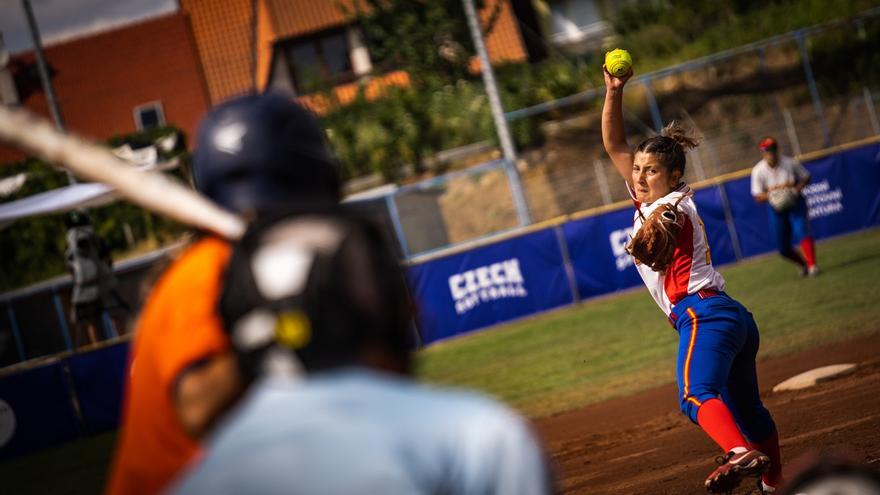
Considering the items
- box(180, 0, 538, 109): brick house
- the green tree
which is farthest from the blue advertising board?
box(180, 0, 538, 109): brick house

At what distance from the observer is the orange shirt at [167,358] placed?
2.05 meters

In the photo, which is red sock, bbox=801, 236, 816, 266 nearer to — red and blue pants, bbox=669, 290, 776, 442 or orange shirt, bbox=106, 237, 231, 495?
red and blue pants, bbox=669, 290, 776, 442

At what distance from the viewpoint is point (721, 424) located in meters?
5.23

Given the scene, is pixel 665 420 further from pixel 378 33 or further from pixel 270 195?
pixel 378 33

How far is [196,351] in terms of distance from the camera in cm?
202

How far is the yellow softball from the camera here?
565 centimetres

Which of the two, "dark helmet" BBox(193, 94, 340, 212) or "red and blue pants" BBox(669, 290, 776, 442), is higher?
"dark helmet" BBox(193, 94, 340, 212)

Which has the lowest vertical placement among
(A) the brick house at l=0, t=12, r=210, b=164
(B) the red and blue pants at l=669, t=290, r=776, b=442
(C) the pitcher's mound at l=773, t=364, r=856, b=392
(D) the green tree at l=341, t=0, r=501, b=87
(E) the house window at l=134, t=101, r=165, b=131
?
(C) the pitcher's mound at l=773, t=364, r=856, b=392

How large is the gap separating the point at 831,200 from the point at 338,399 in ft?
66.5

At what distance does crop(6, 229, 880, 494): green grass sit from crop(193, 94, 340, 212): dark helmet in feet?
29.5

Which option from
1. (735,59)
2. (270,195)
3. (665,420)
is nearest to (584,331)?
(665,420)

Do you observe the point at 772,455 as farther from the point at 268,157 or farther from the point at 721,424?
the point at 268,157

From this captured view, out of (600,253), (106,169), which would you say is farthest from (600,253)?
(106,169)

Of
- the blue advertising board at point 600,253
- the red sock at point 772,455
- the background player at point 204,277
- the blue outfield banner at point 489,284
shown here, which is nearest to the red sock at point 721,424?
the red sock at point 772,455
